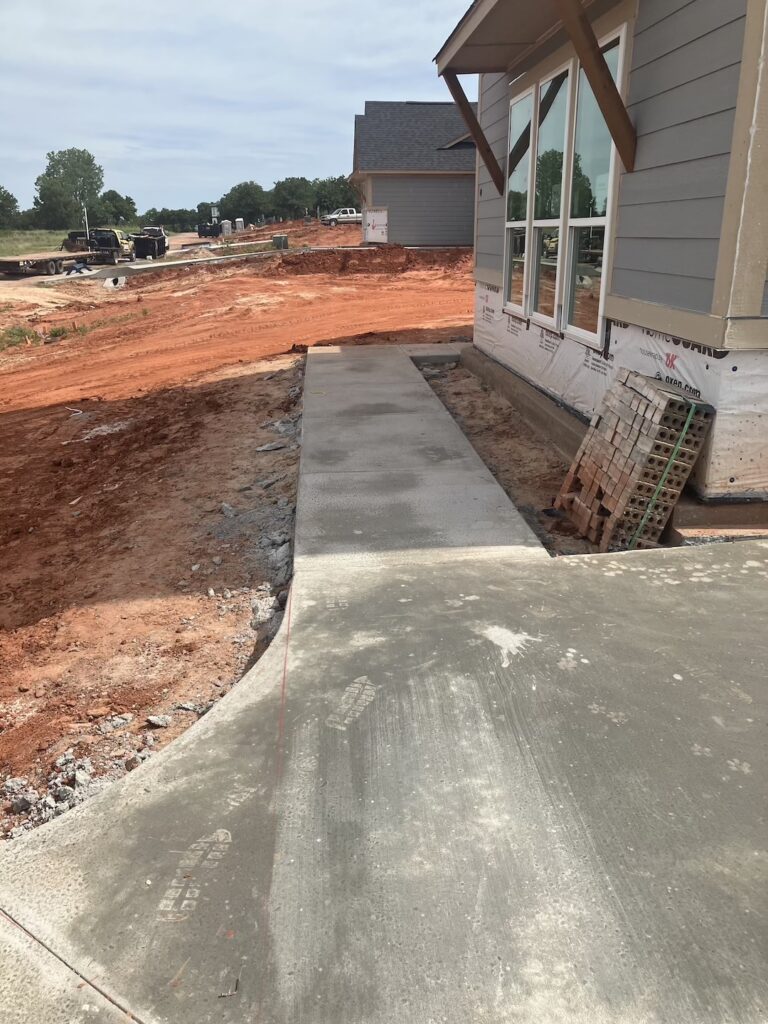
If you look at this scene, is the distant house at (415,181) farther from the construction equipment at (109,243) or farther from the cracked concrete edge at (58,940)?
the cracked concrete edge at (58,940)

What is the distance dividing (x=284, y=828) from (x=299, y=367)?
10059 mm

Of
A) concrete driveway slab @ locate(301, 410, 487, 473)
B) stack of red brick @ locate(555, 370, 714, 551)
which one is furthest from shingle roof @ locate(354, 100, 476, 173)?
stack of red brick @ locate(555, 370, 714, 551)

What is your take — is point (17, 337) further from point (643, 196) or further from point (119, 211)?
point (119, 211)

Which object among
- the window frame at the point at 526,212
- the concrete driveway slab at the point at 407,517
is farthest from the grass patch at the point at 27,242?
the concrete driveway slab at the point at 407,517

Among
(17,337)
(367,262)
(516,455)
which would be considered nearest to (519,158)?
(516,455)

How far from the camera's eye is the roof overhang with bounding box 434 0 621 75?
22.2ft

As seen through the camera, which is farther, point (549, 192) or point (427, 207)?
point (427, 207)

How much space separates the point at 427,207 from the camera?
1299 inches

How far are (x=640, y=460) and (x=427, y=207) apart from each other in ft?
102

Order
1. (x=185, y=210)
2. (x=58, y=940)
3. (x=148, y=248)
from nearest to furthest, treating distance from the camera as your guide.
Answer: (x=58, y=940), (x=148, y=248), (x=185, y=210)

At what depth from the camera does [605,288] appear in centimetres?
629

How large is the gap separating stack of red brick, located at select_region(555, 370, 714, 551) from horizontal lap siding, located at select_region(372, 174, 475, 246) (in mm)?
29876

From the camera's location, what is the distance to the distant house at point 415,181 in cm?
3203

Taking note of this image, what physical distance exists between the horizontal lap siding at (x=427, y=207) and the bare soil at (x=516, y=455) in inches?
973
